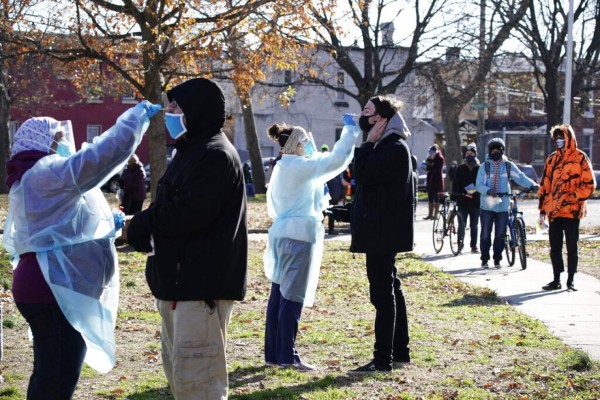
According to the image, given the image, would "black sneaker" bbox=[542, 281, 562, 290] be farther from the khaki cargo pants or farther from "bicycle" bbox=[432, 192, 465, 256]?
the khaki cargo pants

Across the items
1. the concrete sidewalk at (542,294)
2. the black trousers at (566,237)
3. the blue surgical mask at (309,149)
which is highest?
the blue surgical mask at (309,149)

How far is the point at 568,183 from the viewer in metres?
11.8

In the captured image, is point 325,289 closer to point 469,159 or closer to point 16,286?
point 469,159

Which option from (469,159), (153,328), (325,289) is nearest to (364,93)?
(469,159)

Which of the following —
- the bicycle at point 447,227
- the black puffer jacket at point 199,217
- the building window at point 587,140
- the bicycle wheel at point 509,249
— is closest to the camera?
the black puffer jacket at point 199,217

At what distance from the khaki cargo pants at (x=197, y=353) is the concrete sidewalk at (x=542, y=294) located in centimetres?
408

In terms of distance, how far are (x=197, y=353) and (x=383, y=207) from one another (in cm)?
264

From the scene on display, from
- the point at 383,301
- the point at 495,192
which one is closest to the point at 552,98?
the point at 495,192


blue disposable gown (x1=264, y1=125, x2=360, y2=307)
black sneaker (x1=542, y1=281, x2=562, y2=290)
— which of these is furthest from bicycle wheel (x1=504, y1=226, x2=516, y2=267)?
blue disposable gown (x1=264, y1=125, x2=360, y2=307)

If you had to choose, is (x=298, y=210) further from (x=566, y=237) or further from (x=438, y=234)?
(x=438, y=234)

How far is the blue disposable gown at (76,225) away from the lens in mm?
5078

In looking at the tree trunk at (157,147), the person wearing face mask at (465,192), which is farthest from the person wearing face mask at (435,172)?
the tree trunk at (157,147)

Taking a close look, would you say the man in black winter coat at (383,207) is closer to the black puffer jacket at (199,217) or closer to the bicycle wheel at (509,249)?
the black puffer jacket at (199,217)

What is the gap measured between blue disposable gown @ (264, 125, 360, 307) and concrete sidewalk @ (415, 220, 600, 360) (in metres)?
2.42
